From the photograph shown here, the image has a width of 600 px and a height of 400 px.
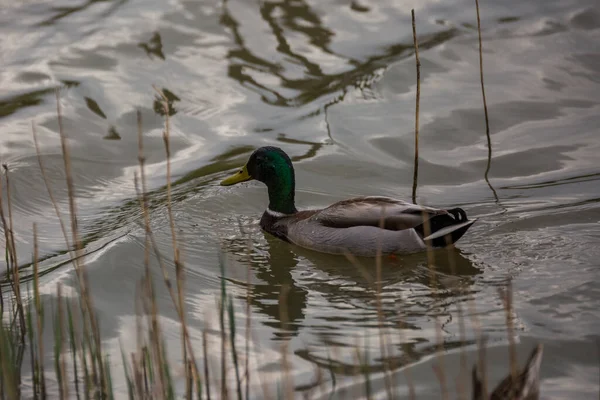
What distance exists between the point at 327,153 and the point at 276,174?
4.27 feet

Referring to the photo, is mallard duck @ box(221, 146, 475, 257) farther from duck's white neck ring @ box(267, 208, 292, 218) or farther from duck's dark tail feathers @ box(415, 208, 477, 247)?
duck's white neck ring @ box(267, 208, 292, 218)

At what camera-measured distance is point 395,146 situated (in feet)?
29.3

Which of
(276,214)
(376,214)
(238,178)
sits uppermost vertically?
(238,178)

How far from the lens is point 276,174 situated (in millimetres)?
7562

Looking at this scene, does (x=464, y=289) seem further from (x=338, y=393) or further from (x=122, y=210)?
(x=122, y=210)

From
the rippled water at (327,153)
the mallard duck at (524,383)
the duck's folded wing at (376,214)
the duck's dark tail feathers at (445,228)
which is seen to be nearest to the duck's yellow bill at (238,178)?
the rippled water at (327,153)

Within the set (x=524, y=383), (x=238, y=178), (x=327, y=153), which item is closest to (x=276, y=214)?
(x=238, y=178)

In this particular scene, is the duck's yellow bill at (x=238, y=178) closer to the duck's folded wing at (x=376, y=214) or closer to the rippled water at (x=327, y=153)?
the rippled water at (x=327, y=153)

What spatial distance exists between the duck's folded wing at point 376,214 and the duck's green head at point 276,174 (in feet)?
2.37

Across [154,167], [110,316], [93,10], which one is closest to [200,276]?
[110,316]

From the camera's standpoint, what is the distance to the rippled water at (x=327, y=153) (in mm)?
5266

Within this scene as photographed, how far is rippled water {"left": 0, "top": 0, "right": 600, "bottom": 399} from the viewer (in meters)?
5.27

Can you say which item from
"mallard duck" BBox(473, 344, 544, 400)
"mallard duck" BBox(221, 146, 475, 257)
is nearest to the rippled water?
"mallard duck" BBox(221, 146, 475, 257)

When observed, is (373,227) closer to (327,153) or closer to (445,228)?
(445,228)
